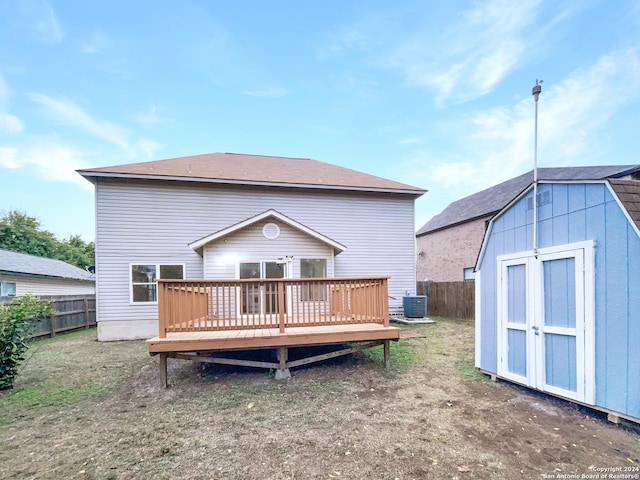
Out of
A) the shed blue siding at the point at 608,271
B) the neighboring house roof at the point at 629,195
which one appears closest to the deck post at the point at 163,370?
the shed blue siding at the point at 608,271

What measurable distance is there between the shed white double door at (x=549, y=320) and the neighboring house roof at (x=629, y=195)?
54 centimetres

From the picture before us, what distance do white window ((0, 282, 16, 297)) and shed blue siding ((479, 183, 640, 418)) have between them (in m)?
18.8

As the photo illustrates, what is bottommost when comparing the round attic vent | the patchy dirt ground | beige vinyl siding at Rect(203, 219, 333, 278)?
the patchy dirt ground

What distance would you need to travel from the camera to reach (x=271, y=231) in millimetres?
8562

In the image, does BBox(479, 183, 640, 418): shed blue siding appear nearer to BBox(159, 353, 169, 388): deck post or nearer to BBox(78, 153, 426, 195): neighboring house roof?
BBox(159, 353, 169, 388): deck post

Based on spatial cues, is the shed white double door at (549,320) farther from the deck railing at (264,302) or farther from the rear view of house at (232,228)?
the rear view of house at (232,228)

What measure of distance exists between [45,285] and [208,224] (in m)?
11.7

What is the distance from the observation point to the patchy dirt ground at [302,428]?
284 centimetres

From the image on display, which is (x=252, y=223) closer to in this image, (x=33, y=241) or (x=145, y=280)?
(x=145, y=280)

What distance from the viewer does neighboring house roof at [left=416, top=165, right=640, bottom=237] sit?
12688 mm

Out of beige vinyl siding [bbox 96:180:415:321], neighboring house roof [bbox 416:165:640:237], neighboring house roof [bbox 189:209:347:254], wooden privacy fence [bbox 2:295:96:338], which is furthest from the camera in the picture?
neighboring house roof [bbox 416:165:640:237]

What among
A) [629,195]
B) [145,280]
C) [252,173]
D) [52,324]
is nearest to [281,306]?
[629,195]

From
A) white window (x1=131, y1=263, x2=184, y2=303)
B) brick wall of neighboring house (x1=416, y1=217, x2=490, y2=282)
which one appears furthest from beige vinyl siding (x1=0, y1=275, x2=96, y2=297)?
brick wall of neighboring house (x1=416, y1=217, x2=490, y2=282)

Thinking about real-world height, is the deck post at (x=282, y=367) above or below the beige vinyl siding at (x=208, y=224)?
below
